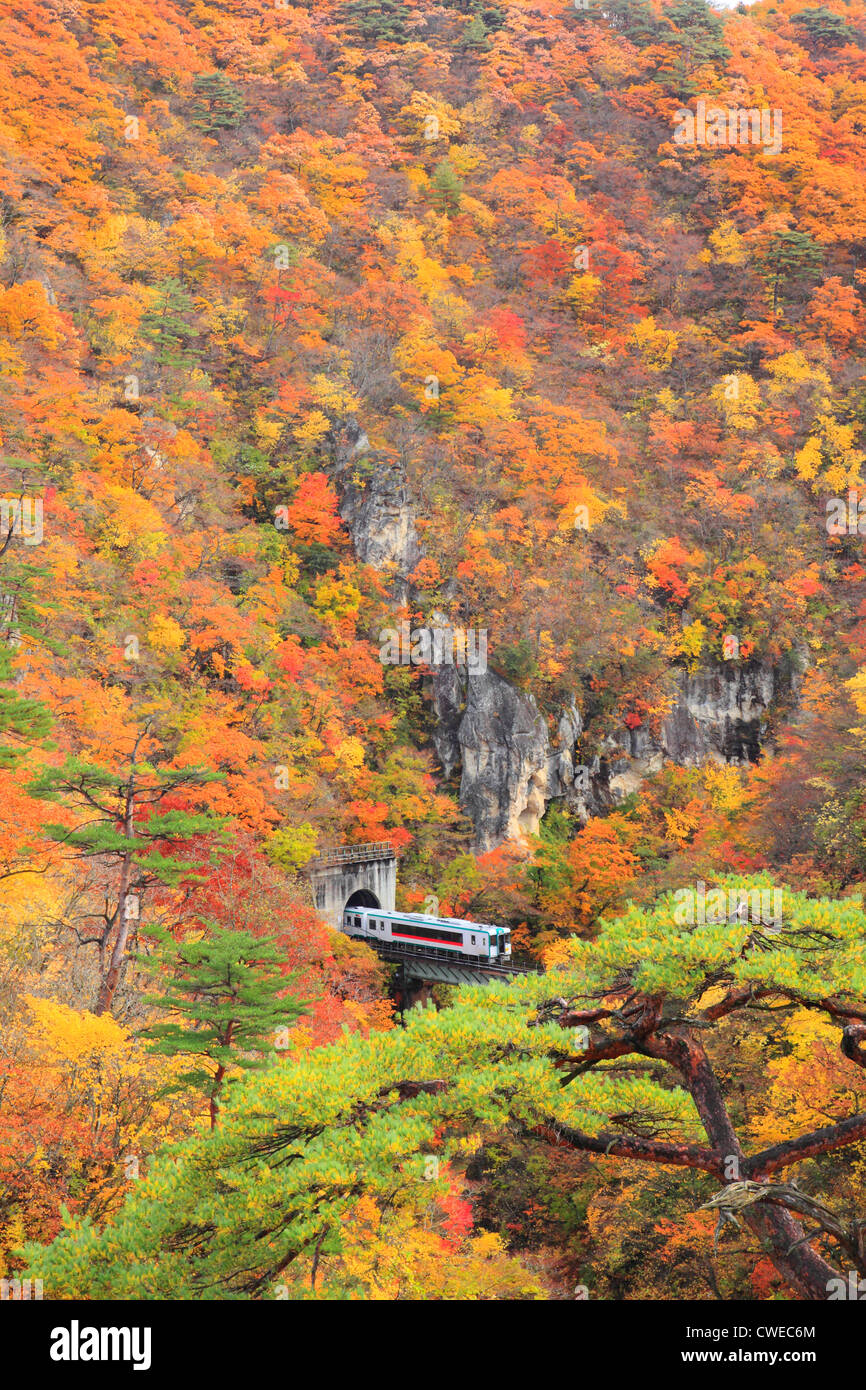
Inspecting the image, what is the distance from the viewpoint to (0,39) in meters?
39.2

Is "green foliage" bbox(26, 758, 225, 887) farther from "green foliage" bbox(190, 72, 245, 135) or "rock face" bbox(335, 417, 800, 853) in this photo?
"green foliage" bbox(190, 72, 245, 135)

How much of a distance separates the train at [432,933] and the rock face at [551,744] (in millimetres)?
5876

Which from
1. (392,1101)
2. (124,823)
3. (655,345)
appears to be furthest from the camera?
(655,345)

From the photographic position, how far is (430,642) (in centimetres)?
3662

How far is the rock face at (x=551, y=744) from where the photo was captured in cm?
3491

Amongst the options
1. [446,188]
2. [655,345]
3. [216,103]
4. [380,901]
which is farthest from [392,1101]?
[216,103]

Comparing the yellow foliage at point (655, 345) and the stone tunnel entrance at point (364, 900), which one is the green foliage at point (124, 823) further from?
the yellow foliage at point (655, 345)

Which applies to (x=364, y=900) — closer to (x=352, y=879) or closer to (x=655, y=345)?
(x=352, y=879)

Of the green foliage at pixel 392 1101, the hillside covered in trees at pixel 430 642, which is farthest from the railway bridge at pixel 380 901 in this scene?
the green foliage at pixel 392 1101

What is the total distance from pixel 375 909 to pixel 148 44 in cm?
4229

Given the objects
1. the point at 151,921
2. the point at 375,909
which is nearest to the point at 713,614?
the point at 375,909

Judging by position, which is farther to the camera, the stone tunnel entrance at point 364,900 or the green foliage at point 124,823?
the stone tunnel entrance at point 364,900

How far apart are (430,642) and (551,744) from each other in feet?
18.7

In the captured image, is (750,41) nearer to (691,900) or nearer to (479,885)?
(479,885)
